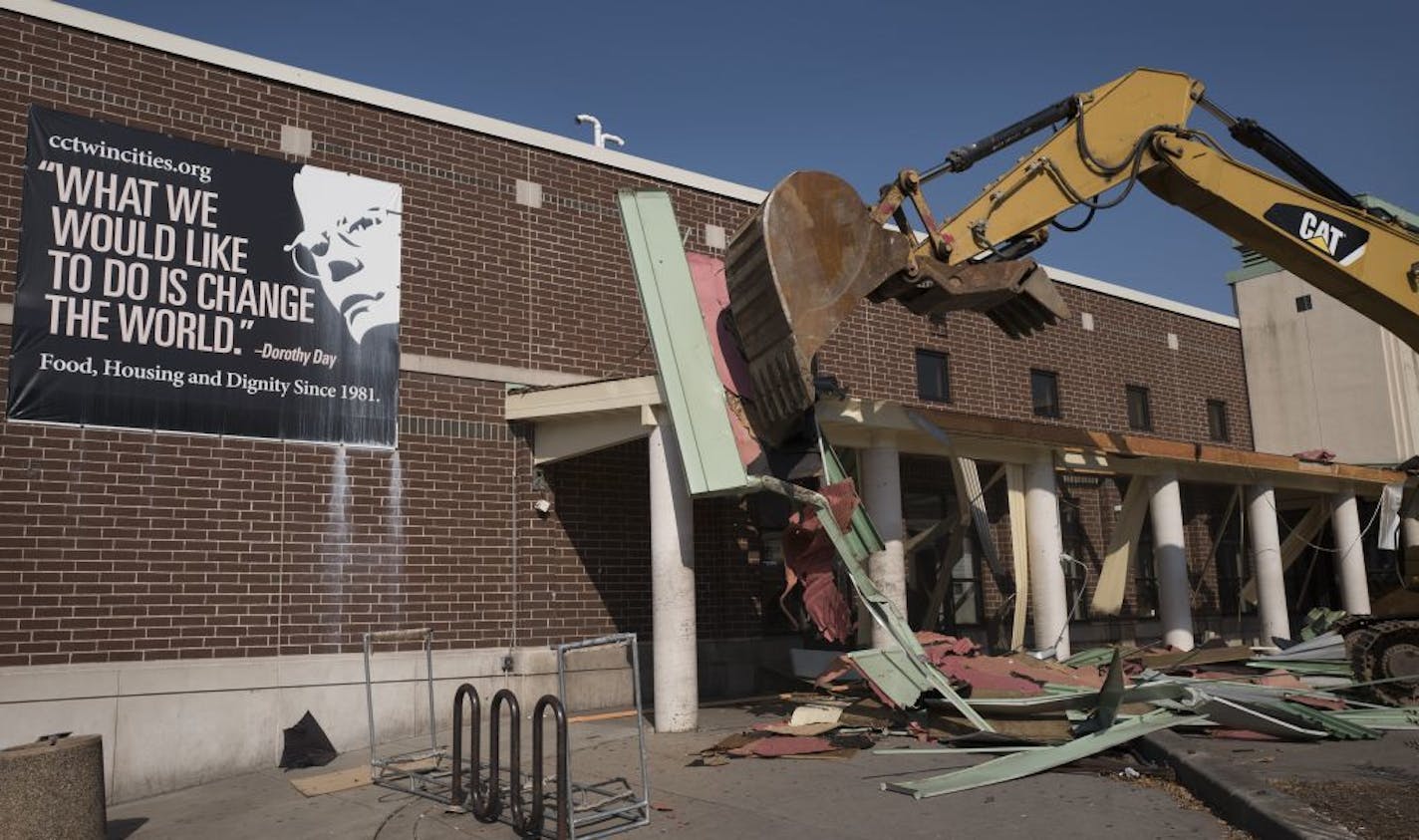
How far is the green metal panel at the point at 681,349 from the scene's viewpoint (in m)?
11.0

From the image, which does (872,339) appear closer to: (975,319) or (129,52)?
(975,319)

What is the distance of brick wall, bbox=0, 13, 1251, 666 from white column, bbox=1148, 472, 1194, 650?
19.0ft

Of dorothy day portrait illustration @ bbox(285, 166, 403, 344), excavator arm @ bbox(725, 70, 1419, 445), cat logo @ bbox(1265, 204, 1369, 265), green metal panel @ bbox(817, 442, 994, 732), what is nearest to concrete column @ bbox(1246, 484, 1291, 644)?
excavator arm @ bbox(725, 70, 1419, 445)

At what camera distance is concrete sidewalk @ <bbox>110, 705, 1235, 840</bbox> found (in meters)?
6.95

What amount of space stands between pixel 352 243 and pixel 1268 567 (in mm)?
16428

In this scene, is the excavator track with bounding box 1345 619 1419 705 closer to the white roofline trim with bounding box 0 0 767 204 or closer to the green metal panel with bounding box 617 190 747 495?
the green metal panel with bounding box 617 190 747 495

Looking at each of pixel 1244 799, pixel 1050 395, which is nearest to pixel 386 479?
pixel 1244 799

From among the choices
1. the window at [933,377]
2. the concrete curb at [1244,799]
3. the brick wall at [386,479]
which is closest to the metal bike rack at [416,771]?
the brick wall at [386,479]

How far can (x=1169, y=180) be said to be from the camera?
12133mm

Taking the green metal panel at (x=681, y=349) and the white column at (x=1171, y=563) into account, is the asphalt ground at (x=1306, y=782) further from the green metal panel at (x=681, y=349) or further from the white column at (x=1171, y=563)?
the white column at (x=1171, y=563)

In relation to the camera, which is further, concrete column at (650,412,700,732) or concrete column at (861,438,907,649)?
concrete column at (861,438,907,649)

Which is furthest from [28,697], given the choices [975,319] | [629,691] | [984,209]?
[975,319]

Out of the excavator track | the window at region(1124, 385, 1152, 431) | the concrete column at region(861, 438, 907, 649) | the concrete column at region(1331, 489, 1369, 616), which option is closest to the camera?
the excavator track

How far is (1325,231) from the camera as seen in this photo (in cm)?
1204
